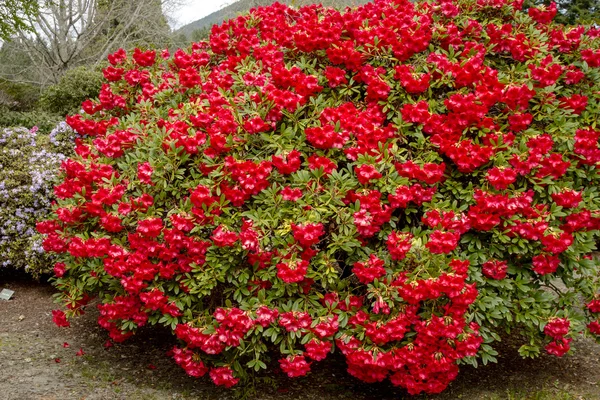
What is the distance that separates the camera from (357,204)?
3.05 metres

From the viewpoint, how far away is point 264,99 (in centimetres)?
333

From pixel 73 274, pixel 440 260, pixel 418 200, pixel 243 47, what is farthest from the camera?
pixel 243 47

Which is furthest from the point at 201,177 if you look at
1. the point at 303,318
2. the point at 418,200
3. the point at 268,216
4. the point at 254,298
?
the point at 418,200

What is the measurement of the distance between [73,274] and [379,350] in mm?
2060

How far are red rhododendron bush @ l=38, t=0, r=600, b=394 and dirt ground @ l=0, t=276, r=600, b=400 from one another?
0.27 meters

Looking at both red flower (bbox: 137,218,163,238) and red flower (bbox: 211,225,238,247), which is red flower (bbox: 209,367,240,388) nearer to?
red flower (bbox: 211,225,238,247)

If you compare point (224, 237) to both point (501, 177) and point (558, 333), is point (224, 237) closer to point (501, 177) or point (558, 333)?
point (501, 177)

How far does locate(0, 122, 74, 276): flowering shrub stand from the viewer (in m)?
5.03

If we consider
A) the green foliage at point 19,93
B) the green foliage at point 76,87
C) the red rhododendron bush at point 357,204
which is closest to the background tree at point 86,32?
the green foliage at point 19,93

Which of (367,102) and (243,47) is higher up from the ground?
(243,47)

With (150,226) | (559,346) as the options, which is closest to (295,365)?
(150,226)

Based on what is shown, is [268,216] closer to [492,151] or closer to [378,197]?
[378,197]

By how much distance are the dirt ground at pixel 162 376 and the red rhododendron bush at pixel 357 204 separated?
27cm

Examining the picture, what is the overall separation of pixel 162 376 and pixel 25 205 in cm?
233
